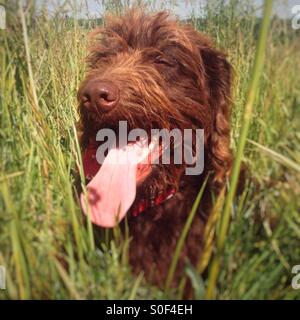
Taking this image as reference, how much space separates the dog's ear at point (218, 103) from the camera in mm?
2584

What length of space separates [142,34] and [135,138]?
735 mm

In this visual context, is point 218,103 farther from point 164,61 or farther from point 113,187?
point 113,187

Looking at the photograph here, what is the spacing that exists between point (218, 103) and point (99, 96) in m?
0.79

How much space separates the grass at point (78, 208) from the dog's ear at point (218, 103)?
0.07 metres

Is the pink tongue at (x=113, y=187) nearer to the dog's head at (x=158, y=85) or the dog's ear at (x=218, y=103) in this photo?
the dog's head at (x=158, y=85)

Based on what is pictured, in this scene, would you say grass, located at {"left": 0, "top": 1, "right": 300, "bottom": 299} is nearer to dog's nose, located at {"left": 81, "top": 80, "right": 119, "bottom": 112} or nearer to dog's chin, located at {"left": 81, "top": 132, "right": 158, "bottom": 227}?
dog's chin, located at {"left": 81, "top": 132, "right": 158, "bottom": 227}

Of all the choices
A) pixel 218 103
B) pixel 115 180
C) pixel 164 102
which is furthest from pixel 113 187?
pixel 218 103

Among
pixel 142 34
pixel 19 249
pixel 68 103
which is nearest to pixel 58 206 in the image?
pixel 19 249

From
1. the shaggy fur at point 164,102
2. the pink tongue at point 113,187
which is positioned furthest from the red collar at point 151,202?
the pink tongue at point 113,187

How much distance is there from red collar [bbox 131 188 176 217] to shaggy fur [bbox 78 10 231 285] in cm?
2

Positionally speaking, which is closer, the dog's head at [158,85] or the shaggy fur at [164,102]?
the shaggy fur at [164,102]

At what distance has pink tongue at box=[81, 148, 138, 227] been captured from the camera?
7.41 ft

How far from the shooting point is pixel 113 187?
238 centimetres
